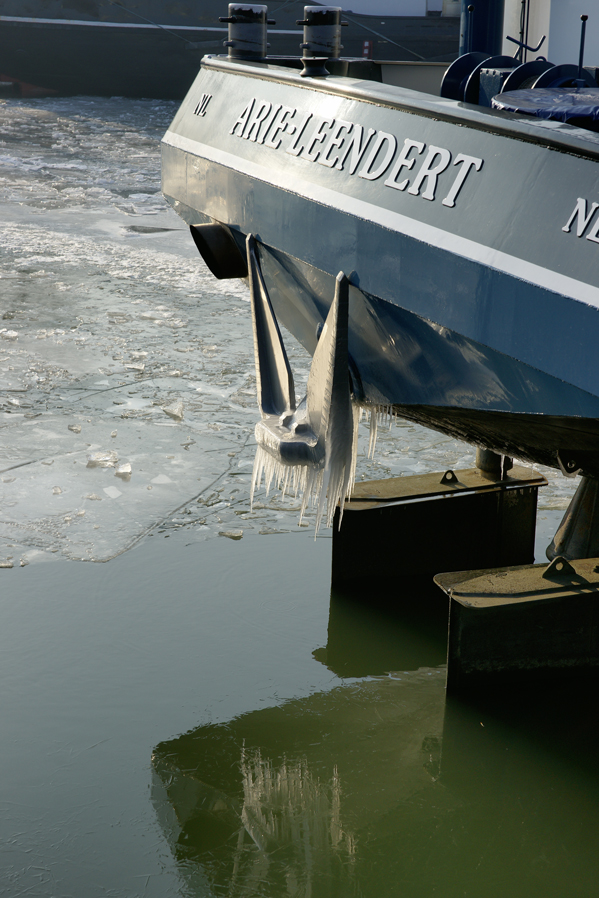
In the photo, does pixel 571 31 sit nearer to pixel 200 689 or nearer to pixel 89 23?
pixel 200 689

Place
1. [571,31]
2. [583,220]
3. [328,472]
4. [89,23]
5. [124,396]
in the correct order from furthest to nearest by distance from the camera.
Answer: [89,23] < [124,396] < [571,31] < [328,472] < [583,220]

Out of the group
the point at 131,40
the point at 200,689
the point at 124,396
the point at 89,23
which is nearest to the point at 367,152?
the point at 200,689

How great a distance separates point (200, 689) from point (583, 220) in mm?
1649

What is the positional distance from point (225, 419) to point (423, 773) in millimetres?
2353

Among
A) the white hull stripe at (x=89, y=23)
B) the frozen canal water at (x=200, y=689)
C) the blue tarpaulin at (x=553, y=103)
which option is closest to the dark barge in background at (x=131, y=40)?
the white hull stripe at (x=89, y=23)

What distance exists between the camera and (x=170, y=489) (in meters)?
3.73

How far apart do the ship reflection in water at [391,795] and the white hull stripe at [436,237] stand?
4.17 ft

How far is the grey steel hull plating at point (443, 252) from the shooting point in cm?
189

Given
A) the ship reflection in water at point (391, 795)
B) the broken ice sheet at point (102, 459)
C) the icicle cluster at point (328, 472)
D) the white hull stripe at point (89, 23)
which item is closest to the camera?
the ship reflection in water at point (391, 795)

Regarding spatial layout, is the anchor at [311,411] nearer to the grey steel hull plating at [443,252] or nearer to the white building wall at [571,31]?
the grey steel hull plating at [443,252]

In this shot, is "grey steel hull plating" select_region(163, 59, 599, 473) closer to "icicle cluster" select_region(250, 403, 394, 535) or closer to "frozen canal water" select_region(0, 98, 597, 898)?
"icicle cluster" select_region(250, 403, 394, 535)

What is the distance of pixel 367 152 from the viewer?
2.38m

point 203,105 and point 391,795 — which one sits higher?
point 203,105

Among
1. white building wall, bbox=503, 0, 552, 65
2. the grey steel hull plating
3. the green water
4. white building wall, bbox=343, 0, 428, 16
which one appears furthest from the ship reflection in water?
white building wall, bbox=343, 0, 428, 16
